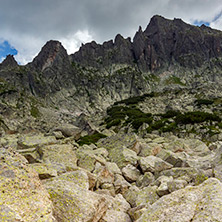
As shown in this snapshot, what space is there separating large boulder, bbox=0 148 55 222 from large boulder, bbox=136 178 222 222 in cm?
332

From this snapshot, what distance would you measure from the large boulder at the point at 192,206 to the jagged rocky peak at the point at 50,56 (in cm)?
18592

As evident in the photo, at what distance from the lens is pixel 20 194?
5332 mm

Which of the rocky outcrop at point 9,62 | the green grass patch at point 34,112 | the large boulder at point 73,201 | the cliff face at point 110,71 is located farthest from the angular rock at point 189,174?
the rocky outcrop at point 9,62

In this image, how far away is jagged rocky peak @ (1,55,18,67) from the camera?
173000 millimetres

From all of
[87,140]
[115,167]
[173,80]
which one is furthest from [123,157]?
[173,80]

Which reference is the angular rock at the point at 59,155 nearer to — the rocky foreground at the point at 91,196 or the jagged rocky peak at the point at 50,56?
the rocky foreground at the point at 91,196

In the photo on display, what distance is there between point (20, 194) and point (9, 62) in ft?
657

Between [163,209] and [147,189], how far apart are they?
3.25 m

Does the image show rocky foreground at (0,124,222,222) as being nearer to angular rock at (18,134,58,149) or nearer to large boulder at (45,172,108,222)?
large boulder at (45,172,108,222)

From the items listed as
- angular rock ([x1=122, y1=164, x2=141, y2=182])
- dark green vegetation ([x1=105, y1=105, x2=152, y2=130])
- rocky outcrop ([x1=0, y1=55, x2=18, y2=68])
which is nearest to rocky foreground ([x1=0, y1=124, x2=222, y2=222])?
angular rock ([x1=122, y1=164, x2=141, y2=182])

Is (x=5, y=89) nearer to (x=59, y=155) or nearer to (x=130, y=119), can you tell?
(x=130, y=119)

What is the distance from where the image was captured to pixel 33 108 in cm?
11638

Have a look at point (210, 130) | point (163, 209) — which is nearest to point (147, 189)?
point (163, 209)

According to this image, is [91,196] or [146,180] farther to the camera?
[146,180]
